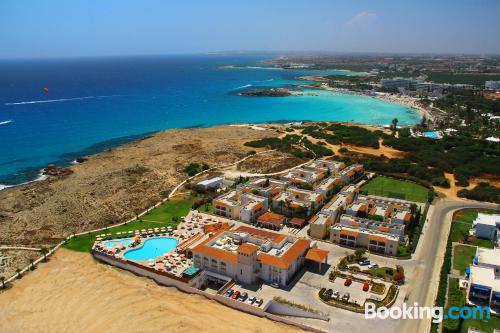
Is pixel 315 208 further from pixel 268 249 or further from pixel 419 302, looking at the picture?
pixel 419 302

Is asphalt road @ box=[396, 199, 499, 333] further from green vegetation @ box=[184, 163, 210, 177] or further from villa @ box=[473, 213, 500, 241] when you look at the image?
green vegetation @ box=[184, 163, 210, 177]

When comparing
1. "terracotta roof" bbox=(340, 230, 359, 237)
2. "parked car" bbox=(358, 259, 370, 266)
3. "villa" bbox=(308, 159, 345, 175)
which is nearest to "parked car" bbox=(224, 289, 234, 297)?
"parked car" bbox=(358, 259, 370, 266)

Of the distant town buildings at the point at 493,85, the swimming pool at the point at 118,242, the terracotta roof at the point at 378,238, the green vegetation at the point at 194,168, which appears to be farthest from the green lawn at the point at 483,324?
the distant town buildings at the point at 493,85

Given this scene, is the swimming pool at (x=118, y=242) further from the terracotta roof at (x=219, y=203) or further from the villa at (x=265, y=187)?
the villa at (x=265, y=187)

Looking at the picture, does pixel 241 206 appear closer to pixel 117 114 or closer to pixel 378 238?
pixel 378 238

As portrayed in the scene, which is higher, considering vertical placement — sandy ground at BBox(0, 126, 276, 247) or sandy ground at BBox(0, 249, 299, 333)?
sandy ground at BBox(0, 126, 276, 247)

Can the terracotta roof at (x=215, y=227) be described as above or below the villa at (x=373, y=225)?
below
